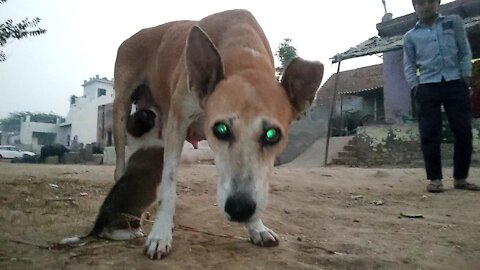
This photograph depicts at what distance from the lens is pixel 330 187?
5758 millimetres

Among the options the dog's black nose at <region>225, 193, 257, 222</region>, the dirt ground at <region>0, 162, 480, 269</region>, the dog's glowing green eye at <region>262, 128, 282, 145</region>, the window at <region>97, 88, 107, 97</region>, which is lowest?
the dirt ground at <region>0, 162, 480, 269</region>

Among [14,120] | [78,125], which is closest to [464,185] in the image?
[78,125]

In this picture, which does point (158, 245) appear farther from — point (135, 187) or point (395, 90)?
point (395, 90)

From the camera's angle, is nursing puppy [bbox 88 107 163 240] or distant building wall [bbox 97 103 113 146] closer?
nursing puppy [bbox 88 107 163 240]

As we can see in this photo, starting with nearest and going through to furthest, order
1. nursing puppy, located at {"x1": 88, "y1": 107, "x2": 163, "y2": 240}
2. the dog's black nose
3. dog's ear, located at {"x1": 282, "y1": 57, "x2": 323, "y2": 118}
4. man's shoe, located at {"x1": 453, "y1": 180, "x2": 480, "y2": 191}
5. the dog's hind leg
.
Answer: the dog's black nose → dog's ear, located at {"x1": 282, "y1": 57, "x2": 323, "y2": 118} → nursing puppy, located at {"x1": 88, "y1": 107, "x2": 163, "y2": 240} → the dog's hind leg → man's shoe, located at {"x1": 453, "y1": 180, "x2": 480, "y2": 191}

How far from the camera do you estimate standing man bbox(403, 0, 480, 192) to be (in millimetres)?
5066

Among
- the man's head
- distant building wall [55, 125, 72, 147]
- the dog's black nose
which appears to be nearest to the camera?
the dog's black nose

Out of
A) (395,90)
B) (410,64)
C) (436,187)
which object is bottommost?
(436,187)

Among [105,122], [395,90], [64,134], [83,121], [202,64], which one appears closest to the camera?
[202,64]

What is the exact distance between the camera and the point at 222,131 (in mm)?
2287

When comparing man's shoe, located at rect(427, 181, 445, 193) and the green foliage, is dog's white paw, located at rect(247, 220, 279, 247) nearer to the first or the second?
man's shoe, located at rect(427, 181, 445, 193)

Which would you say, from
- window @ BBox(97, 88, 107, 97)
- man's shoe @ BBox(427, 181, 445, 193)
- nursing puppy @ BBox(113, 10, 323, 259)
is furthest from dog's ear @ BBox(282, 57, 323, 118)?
window @ BBox(97, 88, 107, 97)

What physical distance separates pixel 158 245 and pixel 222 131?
30.8 inches

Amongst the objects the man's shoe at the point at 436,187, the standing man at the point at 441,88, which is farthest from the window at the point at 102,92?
the man's shoe at the point at 436,187
